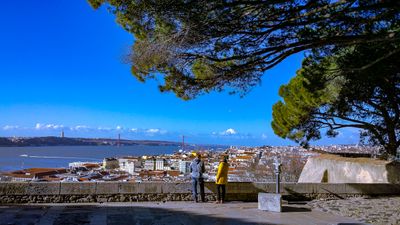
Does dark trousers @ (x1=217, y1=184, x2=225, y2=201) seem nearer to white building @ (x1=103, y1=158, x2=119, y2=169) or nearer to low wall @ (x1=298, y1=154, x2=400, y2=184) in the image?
low wall @ (x1=298, y1=154, x2=400, y2=184)

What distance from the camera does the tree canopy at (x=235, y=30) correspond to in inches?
283

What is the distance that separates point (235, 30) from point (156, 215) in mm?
3631

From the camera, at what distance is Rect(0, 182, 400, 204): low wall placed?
908 cm

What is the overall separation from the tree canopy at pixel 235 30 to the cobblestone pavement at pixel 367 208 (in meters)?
3.20

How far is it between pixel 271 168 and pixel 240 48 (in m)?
11.4

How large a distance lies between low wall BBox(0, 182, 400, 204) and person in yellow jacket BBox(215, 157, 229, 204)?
0.46 m

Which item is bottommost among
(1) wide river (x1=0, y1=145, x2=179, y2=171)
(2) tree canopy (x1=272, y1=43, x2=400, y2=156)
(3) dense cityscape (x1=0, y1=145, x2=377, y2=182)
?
(1) wide river (x1=0, y1=145, x2=179, y2=171)

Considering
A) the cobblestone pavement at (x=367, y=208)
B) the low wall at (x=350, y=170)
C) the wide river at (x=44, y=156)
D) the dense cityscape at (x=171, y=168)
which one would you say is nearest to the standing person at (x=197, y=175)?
the dense cityscape at (x=171, y=168)

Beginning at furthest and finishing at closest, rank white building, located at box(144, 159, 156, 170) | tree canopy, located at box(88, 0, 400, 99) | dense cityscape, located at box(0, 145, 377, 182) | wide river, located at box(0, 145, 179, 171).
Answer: wide river, located at box(0, 145, 179, 171) → white building, located at box(144, 159, 156, 170) → dense cityscape, located at box(0, 145, 377, 182) → tree canopy, located at box(88, 0, 400, 99)

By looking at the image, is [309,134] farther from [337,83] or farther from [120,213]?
[120,213]

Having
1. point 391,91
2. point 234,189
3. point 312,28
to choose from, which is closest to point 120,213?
point 234,189

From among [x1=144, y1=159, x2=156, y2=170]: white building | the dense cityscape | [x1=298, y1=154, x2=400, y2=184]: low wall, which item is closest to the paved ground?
the dense cityscape

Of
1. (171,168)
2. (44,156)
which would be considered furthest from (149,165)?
(44,156)

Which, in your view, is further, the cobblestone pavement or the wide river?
the wide river
